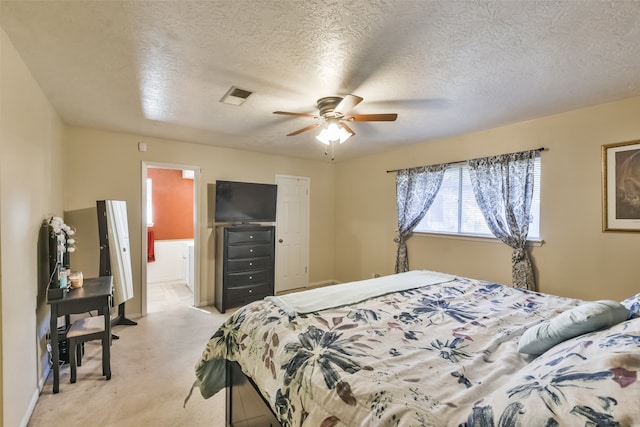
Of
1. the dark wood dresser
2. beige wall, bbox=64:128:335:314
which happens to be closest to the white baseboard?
beige wall, bbox=64:128:335:314

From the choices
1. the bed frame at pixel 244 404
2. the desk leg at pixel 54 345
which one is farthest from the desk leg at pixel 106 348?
the bed frame at pixel 244 404

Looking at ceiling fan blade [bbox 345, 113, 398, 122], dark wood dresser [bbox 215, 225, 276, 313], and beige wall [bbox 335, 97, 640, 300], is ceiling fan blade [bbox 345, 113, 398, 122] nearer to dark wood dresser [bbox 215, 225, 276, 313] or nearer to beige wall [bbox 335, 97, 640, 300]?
beige wall [bbox 335, 97, 640, 300]

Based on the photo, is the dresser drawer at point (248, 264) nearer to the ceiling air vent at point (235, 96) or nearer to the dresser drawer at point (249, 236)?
the dresser drawer at point (249, 236)

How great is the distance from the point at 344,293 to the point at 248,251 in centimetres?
246

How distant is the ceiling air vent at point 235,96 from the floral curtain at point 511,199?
9.04ft

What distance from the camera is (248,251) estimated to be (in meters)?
Answer: 4.25

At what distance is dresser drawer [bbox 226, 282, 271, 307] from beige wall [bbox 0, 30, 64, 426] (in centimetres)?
197

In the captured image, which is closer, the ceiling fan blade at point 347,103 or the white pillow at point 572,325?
the white pillow at point 572,325

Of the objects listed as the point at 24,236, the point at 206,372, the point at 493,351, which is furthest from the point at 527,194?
the point at 24,236

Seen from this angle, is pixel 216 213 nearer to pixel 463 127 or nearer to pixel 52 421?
pixel 52 421

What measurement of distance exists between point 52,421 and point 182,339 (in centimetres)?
131

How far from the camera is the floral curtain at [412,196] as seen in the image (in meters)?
3.95

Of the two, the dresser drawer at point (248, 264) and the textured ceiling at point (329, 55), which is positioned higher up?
the textured ceiling at point (329, 55)

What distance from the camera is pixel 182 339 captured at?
3.25m
